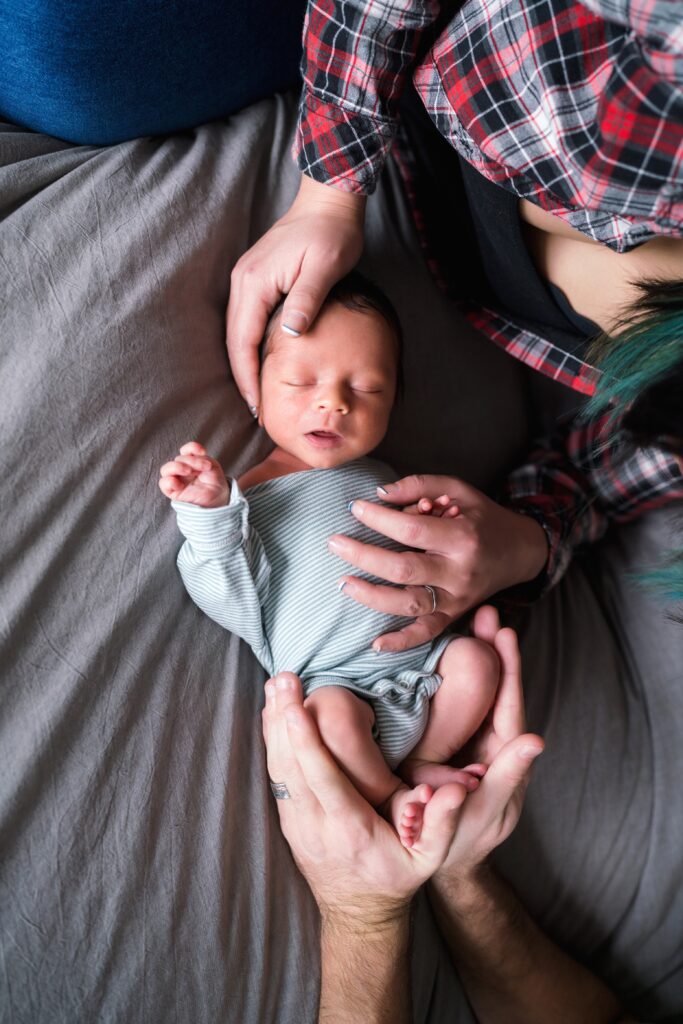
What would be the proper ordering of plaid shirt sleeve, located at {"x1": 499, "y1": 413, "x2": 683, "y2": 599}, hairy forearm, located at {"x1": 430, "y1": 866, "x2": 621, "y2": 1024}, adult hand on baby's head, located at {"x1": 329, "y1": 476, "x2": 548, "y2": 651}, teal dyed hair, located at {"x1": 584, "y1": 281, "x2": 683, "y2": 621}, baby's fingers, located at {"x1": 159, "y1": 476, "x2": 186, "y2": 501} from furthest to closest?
plaid shirt sleeve, located at {"x1": 499, "y1": 413, "x2": 683, "y2": 599} < hairy forearm, located at {"x1": 430, "y1": 866, "x2": 621, "y2": 1024} < adult hand on baby's head, located at {"x1": 329, "y1": 476, "x2": 548, "y2": 651} < baby's fingers, located at {"x1": 159, "y1": 476, "x2": 186, "y2": 501} < teal dyed hair, located at {"x1": 584, "y1": 281, "x2": 683, "y2": 621}

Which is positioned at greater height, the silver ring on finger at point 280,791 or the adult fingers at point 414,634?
the adult fingers at point 414,634

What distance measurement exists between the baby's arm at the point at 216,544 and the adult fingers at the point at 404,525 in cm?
14

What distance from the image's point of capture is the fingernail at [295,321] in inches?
37.1

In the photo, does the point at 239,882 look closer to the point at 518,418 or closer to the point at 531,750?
the point at 531,750

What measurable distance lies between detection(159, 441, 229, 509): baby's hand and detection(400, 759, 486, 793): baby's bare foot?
46 centimetres

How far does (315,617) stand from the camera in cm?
97

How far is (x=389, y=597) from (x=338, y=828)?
0.28 metres

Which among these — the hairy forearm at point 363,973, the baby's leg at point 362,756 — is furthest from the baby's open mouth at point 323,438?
the hairy forearm at point 363,973

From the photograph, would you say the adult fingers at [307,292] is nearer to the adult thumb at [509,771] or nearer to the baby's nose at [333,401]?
the baby's nose at [333,401]

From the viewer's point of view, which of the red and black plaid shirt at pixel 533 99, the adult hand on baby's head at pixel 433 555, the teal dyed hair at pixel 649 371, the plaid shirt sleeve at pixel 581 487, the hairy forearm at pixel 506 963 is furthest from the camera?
the plaid shirt sleeve at pixel 581 487

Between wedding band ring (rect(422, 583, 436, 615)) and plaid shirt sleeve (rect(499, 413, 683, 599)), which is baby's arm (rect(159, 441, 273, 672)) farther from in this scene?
plaid shirt sleeve (rect(499, 413, 683, 599))

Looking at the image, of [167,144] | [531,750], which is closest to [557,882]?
[531,750]

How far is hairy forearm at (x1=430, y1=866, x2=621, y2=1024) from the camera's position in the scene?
105cm

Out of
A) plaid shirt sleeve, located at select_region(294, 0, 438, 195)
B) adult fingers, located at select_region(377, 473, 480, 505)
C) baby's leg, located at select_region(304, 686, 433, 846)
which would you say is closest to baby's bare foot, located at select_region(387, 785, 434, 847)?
baby's leg, located at select_region(304, 686, 433, 846)
